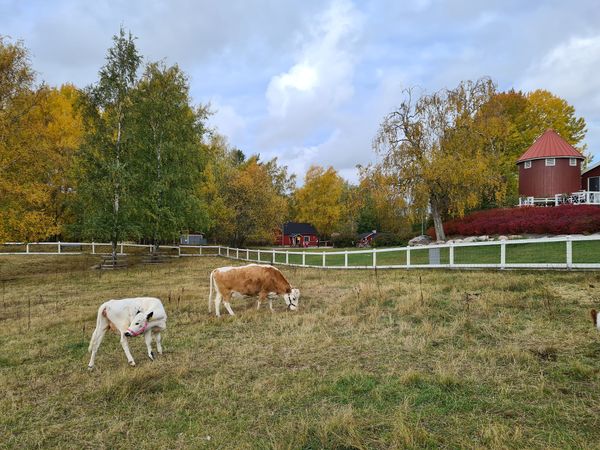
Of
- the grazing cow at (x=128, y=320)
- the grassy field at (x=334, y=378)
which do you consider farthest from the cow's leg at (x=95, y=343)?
the grassy field at (x=334, y=378)

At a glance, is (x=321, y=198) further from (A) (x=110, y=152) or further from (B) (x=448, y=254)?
(B) (x=448, y=254)

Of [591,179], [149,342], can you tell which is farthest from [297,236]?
[149,342]

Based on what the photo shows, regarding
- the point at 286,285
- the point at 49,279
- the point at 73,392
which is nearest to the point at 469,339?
the point at 286,285

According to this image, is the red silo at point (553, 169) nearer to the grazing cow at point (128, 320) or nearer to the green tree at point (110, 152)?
the green tree at point (110, 152)

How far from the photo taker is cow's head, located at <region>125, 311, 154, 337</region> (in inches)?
224

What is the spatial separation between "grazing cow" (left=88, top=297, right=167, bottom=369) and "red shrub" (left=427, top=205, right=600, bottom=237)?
19.0 metres

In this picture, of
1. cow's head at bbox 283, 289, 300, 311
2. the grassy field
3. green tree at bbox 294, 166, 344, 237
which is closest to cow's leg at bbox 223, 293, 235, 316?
the grassy field

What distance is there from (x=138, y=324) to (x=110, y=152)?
66.8ft

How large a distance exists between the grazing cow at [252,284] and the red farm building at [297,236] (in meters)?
54.0

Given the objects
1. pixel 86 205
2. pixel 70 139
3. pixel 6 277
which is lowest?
pixel 6 277

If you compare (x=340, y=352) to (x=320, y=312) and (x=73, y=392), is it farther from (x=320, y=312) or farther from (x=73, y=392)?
(x=73, y=392)

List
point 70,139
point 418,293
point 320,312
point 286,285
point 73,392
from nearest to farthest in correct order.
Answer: point 73,392 < point 320,312 < point 418,293 < point 286,285 < point 70,139

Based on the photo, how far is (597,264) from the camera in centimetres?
1006

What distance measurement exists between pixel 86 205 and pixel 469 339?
76.9 feet
